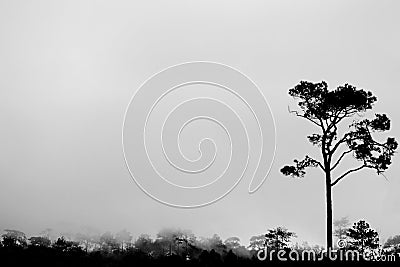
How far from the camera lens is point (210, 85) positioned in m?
33.1

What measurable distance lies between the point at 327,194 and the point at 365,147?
385 centimetres

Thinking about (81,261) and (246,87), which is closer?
(81,261)

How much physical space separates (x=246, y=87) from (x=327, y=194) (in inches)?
333

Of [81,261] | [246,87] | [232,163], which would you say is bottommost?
[81,261]

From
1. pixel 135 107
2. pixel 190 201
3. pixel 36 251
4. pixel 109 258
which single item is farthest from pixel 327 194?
pixel 36 251

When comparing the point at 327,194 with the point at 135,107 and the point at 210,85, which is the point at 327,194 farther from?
the point at 135,107

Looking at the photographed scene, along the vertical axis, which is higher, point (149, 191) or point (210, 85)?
point (210, 85)

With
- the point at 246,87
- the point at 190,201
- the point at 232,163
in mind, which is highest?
the point at 246,87

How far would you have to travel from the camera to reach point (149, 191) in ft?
100

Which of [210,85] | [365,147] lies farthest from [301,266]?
[210,85]

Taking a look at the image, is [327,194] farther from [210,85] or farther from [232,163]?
[210,85]

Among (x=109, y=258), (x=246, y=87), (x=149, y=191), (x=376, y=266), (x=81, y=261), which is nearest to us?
(x=81, y=261)

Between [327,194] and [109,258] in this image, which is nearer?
[109,258]

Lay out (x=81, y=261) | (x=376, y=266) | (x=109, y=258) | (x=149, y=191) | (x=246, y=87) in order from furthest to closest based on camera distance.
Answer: (x=246, y=87) → (x=149, y=191) → (x=376, y=266) → (x=109, y=258) → (x=81, y=261)
